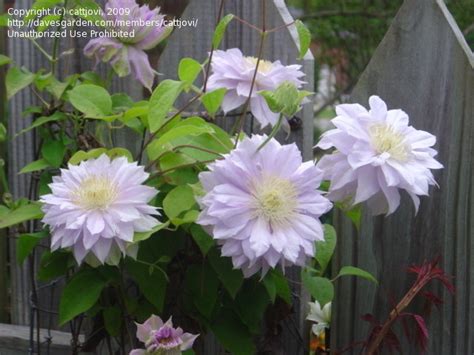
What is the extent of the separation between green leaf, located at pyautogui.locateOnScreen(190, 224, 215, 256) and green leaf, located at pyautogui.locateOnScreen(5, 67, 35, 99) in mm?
422

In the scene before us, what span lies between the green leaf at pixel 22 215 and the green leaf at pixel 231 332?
32 centimetres

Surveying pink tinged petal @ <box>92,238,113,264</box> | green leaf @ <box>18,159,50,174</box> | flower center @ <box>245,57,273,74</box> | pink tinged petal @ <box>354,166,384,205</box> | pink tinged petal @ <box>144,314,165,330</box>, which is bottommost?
pink tinged petal @ <box>144,314,165,330</box>

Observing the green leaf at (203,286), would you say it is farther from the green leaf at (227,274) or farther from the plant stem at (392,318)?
the plant stem at (392,318)

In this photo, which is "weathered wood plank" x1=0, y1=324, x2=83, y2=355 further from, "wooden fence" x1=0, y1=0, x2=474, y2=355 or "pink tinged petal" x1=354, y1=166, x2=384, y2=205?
"pink tinged petal" x1=354, y1=166, x2=384, y2=205

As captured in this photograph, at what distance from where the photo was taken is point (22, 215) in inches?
50.6

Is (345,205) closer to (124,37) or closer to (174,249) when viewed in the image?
(174,249)

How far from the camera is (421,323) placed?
1.32 m

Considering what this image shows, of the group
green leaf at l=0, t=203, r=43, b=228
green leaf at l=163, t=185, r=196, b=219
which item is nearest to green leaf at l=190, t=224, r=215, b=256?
green leaf at l=163, t=185, r=196, b=219

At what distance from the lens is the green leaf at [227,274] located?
4.05 feet

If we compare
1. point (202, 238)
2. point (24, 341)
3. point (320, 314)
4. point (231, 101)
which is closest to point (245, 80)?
point (231, 101)

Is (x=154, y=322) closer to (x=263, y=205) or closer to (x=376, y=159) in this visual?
(x=263, y=205)

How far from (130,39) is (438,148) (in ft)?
1.78

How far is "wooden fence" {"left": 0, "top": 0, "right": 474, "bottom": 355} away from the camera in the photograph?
1.40 meters

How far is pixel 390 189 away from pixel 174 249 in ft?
1.15
